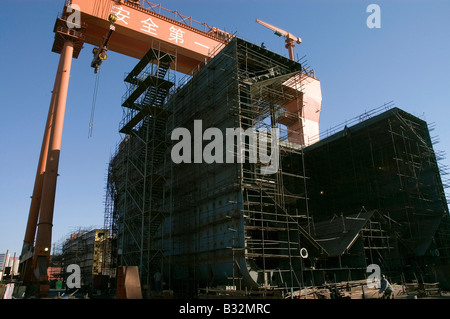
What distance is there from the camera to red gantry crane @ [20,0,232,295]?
26625 millimetres

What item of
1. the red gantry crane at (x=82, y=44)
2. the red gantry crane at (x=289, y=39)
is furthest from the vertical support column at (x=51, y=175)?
the red gantry crane at (x=289, y=39)

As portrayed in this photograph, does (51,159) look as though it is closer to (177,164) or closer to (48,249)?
(48,249)

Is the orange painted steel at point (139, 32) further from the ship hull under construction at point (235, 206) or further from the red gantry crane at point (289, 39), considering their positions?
the red gantry crane at point (289, 39)

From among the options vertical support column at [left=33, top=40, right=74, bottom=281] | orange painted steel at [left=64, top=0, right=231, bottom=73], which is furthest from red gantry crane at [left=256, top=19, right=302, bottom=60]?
vertical support column at [left=33, top=40, right=74, bottom=281]

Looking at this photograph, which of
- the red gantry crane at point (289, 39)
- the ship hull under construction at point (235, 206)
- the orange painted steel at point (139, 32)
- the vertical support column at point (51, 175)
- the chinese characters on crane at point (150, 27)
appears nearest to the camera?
the ship hull under construction at point (235, 206)

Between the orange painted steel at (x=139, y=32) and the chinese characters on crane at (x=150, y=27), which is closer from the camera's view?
the orange painted steel at (x=139, y=32)

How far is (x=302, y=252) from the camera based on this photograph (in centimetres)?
2241

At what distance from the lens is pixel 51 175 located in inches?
1083

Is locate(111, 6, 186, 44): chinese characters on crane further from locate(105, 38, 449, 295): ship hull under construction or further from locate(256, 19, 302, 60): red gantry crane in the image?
locate(256, 19, 302, 60): red gantry crane

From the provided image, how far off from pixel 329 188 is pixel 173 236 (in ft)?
52.3

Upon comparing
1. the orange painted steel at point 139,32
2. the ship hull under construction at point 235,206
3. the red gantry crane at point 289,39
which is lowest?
the ship hull under construction at point 235,206

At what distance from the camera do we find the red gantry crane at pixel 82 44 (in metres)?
26.6

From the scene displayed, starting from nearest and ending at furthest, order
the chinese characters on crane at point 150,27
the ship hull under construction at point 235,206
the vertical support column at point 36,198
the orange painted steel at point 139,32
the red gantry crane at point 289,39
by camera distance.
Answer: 1. the ship hull under construction at point 235,206
2. the vertical support column at point 36,198
3. the orange painted steel at point 139,32
4. the chinese characters on crane at point 150,27
5. the red gantry crane at point 289,39

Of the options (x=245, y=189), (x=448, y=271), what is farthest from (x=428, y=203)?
(x=245, y=189)
